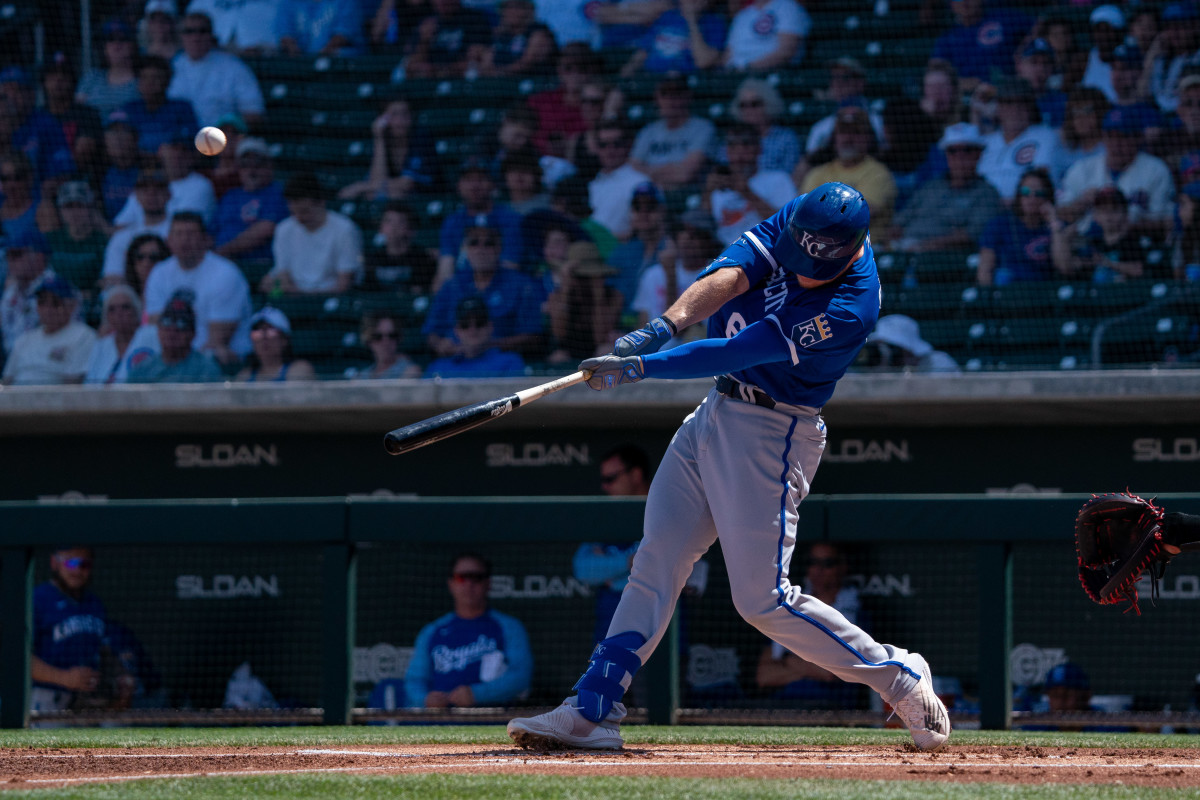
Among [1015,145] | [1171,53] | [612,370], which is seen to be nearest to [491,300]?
[1015,145]

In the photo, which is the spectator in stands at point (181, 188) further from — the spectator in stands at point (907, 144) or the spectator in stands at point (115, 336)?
the spectator in stands at point (907, 144)

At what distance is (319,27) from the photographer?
10.3 meters

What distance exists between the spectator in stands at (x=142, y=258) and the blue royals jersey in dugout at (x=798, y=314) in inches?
228

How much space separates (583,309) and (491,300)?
56 centimetres

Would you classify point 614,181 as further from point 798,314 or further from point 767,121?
point 798,314

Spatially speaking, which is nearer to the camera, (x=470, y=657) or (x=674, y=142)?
(x=470, y=657)

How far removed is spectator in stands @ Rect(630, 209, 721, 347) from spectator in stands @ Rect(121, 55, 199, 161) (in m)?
3.70

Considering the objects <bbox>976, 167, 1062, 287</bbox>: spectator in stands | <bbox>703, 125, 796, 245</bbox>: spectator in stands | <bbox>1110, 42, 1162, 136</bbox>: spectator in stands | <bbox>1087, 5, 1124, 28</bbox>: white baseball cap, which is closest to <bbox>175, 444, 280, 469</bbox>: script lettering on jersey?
<bbox>703, 125, 796, 245</bbox>: spectator in stands

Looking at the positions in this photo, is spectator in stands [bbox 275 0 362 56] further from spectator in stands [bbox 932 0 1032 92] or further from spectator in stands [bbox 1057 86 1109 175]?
spectator in stands [bbox 1057 86 1109 175]

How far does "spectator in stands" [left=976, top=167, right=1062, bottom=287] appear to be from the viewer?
25.5 ft

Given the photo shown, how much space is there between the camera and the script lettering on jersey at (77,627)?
652cm

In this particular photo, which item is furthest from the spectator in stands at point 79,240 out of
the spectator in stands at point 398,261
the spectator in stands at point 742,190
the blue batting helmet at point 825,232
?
the blue batting helmet at point 825,232

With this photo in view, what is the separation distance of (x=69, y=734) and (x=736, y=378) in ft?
9.11

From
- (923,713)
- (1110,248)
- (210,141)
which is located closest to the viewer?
(923,713)
